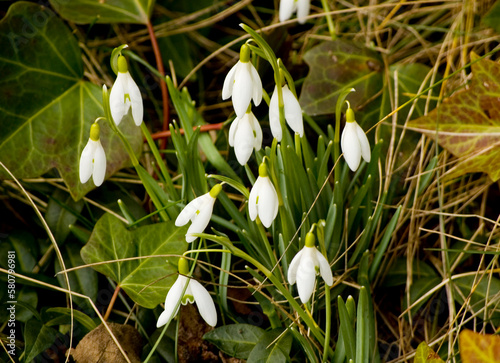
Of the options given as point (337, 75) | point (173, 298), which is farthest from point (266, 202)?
point (337, 75)

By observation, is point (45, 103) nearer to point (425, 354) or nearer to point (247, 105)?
point (247, 105)

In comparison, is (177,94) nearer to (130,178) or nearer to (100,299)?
(130,178)

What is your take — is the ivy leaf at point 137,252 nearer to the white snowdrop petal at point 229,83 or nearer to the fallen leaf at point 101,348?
the fallen leaf at point 101,348

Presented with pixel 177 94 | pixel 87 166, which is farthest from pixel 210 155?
pixel 87 166

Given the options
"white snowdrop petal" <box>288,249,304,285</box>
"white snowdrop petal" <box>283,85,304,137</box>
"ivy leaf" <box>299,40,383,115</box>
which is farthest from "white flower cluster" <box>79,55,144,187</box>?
"ivy leaf" <box>299,40,383,115</box>

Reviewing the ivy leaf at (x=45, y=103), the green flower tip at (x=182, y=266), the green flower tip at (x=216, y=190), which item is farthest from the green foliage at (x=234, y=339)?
the ivy leaf at (x=45, y=103)

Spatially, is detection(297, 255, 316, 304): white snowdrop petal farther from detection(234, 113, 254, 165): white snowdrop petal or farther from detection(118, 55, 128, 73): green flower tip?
detection(118, 55, 128, 73): green flower tip
